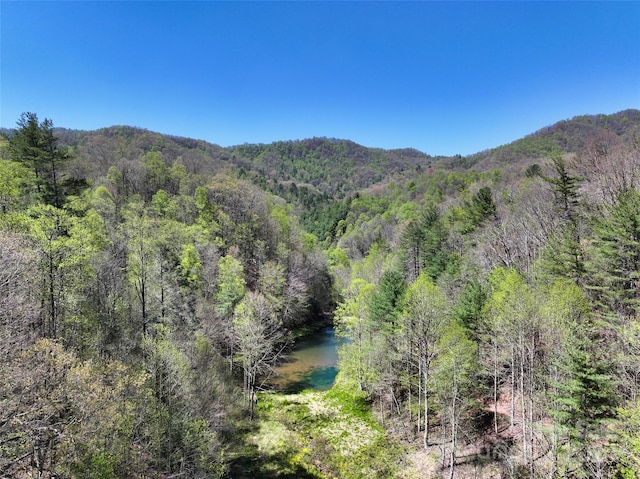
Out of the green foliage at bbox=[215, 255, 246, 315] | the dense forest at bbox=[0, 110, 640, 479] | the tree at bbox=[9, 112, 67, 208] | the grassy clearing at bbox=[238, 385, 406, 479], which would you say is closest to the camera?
the dense forest at bbox=[0, 110, 640, 479]

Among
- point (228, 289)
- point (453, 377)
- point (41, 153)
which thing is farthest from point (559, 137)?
point (41, 153)

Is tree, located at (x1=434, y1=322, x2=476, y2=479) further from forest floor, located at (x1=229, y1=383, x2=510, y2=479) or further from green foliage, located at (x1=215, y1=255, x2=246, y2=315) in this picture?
green foliage, located at (x1=215, y1=255, x2=246, y2=315)

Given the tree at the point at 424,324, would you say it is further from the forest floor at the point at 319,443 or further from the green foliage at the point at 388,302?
the forest floor at the point at 319,443

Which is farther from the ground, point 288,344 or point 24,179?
point 24,179

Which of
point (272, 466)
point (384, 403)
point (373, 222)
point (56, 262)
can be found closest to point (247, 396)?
point (272, 466)

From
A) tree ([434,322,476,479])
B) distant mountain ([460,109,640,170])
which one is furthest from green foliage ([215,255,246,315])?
distant mountain ([460,109,640,170])

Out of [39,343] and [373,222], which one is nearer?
[39,343]

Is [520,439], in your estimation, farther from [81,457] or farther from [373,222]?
[373,222]

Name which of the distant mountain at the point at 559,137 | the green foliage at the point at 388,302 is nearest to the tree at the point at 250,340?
the green foliage at the point at 388,302
